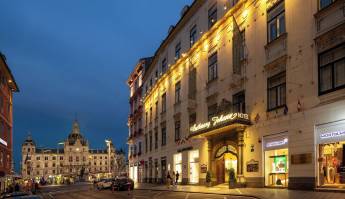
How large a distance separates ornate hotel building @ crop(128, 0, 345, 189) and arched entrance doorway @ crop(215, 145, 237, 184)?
3.1 inches

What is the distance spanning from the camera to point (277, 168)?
1103 inches

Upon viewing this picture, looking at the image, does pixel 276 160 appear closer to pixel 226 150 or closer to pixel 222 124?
pixel 222 124

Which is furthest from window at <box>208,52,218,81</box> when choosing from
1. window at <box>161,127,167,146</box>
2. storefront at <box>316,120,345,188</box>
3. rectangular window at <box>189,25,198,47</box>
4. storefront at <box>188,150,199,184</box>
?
window at <box>161,127,167,146</box>

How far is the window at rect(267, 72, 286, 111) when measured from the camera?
27.1m

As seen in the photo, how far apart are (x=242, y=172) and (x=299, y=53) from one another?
33.2 feet

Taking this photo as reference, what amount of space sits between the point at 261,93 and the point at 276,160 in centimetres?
434

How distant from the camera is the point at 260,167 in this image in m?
29.4

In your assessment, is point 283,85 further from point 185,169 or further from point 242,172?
point 185,169

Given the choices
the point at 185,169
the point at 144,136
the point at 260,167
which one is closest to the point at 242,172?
the point at 260,167

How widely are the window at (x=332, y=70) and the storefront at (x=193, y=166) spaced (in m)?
19.9

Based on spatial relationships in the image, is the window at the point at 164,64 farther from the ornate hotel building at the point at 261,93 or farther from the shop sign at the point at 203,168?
the shop sign at the point at 203,168

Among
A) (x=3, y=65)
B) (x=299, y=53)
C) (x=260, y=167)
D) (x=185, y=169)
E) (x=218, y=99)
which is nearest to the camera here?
(x=299, y=53)

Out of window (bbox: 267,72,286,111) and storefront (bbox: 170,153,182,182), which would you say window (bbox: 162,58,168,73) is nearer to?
storefront (bbox: 170,153,182,182)

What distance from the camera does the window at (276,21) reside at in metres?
27.5
